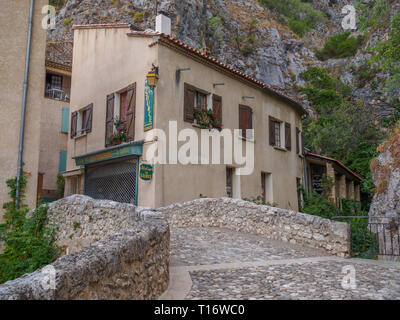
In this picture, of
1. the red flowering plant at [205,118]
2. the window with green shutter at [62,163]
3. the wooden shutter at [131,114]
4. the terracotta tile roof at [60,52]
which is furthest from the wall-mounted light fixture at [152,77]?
the terracotta tile roof at [60,52]

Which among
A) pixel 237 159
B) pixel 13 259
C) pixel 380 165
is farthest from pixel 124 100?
pixel 380 165

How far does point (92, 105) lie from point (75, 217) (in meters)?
6.91

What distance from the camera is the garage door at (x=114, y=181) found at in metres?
11.6

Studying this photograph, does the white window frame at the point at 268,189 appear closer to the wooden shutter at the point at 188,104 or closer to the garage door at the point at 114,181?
the wooden shutter at the point at 188,104

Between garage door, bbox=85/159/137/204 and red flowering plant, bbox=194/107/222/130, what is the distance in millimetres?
2637

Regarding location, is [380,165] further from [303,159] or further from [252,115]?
[303,159]

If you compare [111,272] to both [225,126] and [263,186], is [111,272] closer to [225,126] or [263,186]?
[225,126]

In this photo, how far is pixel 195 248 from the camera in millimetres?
7414

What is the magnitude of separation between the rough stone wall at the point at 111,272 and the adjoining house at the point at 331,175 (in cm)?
1387

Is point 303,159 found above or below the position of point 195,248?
above

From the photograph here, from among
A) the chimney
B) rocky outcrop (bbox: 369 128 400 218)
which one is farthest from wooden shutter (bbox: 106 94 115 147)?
rocky outcrop (bbox: 369 128 400 218)

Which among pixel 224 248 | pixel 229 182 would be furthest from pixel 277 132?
pixel 224 248
